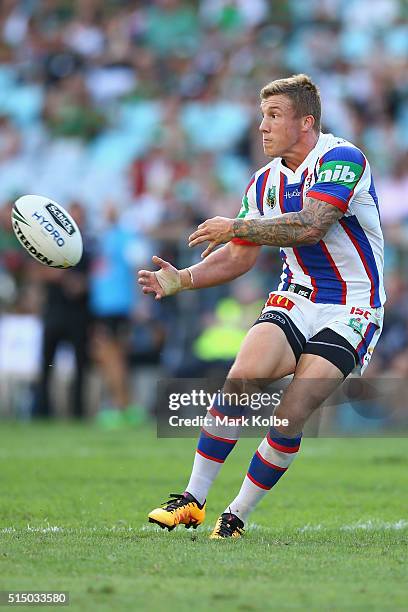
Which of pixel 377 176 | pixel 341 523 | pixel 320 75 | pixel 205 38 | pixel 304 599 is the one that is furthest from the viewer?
pixel 205 38

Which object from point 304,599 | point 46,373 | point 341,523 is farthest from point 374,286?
point 46,373

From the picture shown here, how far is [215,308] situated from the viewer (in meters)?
16.1

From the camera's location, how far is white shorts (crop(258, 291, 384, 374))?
6.72 meters

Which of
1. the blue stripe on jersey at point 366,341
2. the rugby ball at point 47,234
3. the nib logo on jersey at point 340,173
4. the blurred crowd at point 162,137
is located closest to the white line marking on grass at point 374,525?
the blue stripe on jersey at point 366,341

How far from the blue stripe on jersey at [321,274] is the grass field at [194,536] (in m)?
1.34

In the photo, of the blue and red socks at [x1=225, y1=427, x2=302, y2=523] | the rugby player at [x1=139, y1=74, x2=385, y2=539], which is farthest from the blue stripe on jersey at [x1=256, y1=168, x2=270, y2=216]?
the blue and red socks at [x1=225, y1=427, x2=302, y2=523]

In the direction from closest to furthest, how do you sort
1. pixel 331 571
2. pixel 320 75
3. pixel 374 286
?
pixel 331 571 < pixel 374 286 < pixel 320 75

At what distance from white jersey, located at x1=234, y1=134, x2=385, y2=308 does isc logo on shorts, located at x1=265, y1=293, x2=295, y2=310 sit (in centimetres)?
8

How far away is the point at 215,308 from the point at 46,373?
240 cm

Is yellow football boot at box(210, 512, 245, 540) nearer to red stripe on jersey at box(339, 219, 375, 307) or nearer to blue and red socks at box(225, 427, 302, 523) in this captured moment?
blue and red socks at box(225, 427, 302, 523)

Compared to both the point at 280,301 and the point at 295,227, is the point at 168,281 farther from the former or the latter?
the point at 295,227

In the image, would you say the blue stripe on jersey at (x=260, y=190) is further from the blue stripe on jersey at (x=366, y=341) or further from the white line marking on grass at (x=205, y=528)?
the white line marking on grass at (x=205, y=528)

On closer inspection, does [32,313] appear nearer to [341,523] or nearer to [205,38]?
[205,38]

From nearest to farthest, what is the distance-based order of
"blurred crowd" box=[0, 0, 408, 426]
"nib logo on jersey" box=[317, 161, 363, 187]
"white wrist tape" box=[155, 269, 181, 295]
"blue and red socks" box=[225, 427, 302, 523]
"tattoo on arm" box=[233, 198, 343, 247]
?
"tattoo on arm" box=[233, 198, 343, 247]
"nib logo on jersey" box=[317, 161, 363, 187]
"blue and red socks" box=[225, 427, 302, 523]
"white wrist tape" box=[155, 269, 181, 295]
"blurred crowd" box=[0, 0, 408, 426]
